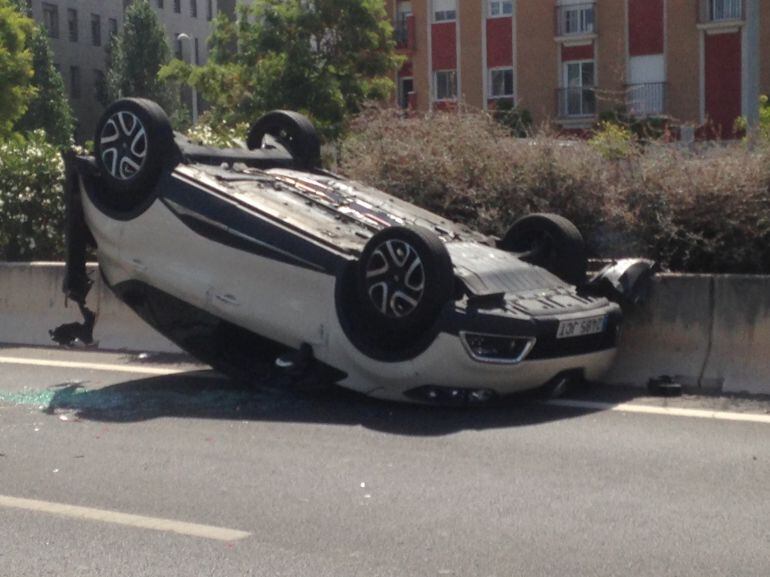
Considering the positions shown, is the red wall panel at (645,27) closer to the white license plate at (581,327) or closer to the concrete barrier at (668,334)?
the concrete barrier at (668,334)

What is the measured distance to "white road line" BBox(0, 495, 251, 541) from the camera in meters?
6.20

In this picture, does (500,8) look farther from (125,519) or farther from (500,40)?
(125,519)

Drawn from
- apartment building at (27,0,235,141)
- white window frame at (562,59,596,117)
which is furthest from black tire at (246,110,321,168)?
apartment building at (27,0,235,141)

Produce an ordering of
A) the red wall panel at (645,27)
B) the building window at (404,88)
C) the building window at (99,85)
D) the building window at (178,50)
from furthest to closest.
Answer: the building window at (99,85)
the building window at (404,88)
the red wall panel at (645,27)
the building window at (178,50)

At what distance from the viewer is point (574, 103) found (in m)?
45.2

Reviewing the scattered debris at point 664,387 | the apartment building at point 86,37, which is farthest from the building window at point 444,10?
the scattered debris at point 664,387

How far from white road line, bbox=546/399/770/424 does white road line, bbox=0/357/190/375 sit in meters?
3.54

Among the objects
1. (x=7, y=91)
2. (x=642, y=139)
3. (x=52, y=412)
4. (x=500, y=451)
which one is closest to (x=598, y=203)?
(x=642, y=139)

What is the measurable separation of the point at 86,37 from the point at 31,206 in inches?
2397

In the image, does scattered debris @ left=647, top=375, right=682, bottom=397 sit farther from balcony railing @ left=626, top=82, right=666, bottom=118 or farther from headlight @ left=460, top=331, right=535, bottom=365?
balcony railing @ left=626, top=82, right=666, bottom=118

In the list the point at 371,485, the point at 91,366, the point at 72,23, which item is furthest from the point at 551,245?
the point at 72,23

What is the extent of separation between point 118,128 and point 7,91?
30.7 metres

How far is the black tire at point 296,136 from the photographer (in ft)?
36.7

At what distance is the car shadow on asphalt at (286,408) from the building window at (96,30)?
66067mm
